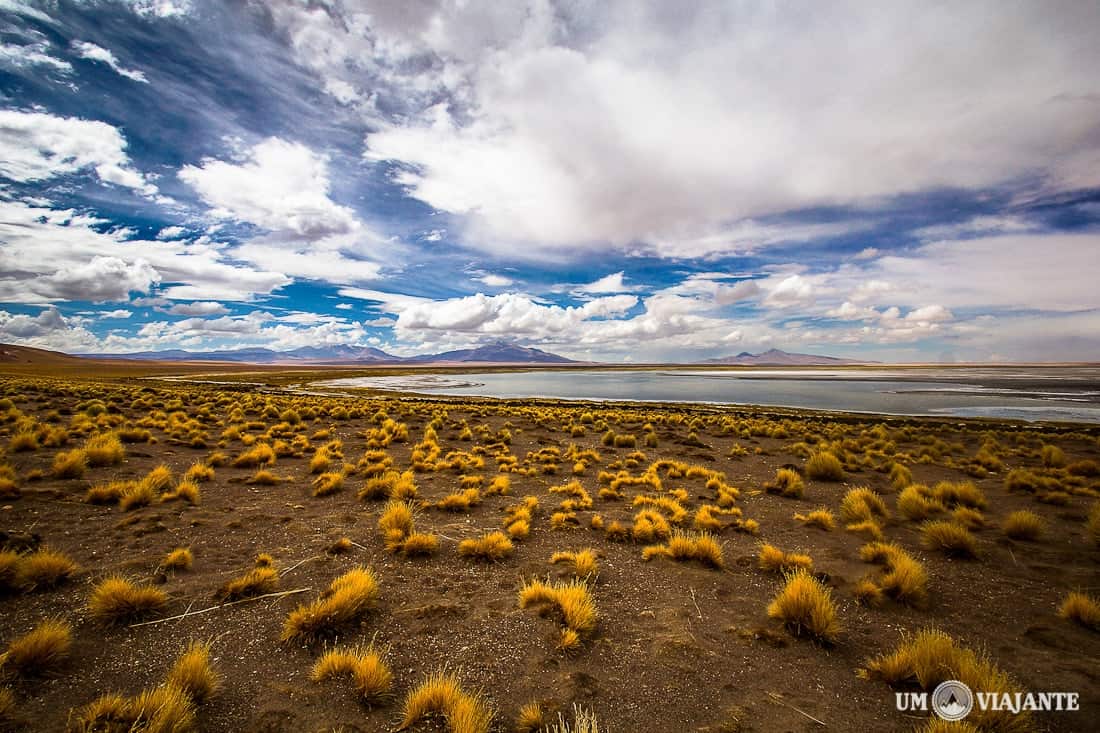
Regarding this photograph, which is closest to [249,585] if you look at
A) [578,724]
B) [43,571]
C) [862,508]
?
[43,571]

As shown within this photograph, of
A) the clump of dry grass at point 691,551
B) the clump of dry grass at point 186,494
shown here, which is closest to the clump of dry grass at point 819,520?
the clump of dry grass at point 691,551

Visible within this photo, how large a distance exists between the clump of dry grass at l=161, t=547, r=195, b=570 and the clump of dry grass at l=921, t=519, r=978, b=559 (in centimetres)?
1299

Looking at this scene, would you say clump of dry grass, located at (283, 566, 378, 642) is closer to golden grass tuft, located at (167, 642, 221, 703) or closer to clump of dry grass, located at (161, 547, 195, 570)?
golden grass tuft, located at (167, 642, 221, 703)

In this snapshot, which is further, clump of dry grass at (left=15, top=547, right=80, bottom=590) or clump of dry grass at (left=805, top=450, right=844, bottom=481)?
clump of dry grass at (left=805, top=450, right=844, bottom=481)

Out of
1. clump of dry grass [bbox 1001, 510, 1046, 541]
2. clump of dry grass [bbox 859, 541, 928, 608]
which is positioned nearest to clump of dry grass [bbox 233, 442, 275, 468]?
clump of dry grass [bbox 859, 541, 928, 608]

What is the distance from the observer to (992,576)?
23.7 feet

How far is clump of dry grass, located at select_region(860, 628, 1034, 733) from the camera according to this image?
4.14m

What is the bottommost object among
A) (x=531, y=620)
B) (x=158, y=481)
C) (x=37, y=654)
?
(x=531, y=620)

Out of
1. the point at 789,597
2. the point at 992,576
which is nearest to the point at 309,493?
the point at 789,597

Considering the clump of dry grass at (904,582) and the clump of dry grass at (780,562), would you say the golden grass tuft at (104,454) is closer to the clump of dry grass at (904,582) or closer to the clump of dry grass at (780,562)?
the clump of dry grass at (780,562)

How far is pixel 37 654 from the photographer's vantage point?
4.36 metres

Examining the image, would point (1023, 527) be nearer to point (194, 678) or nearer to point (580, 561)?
point (580, 561)

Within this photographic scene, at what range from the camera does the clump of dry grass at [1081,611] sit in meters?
5.64

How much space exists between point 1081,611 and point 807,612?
360cm
